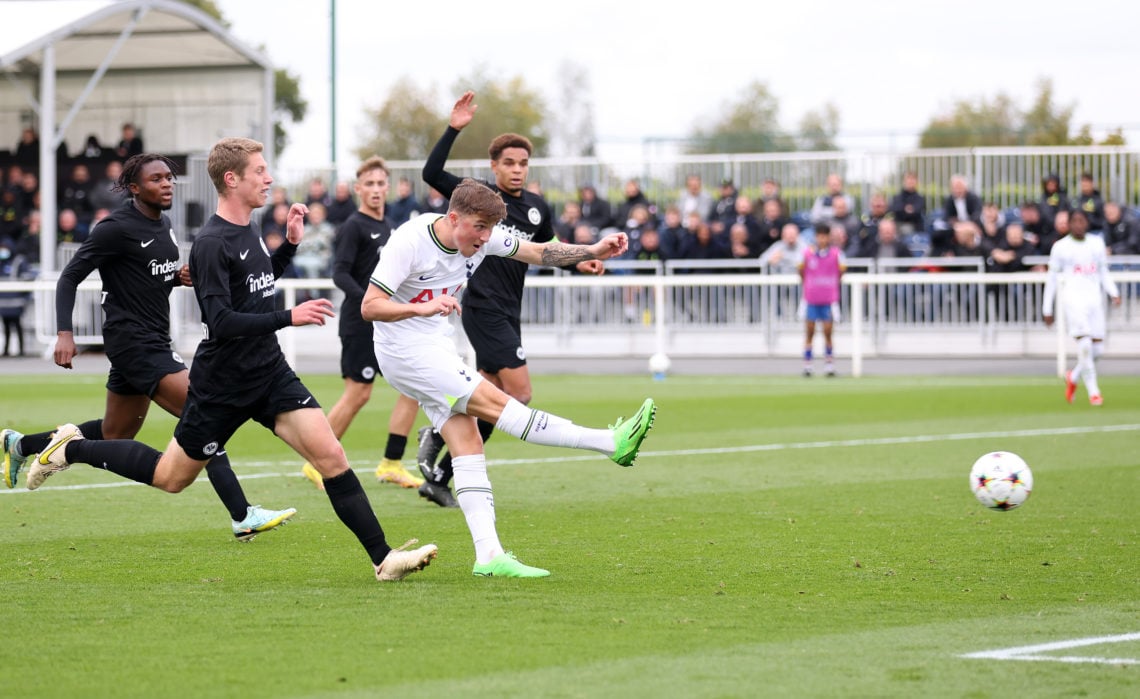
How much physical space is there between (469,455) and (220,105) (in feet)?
93.6

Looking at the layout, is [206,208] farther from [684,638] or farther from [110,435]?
[684,638]

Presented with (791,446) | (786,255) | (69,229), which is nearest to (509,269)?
(791,446)

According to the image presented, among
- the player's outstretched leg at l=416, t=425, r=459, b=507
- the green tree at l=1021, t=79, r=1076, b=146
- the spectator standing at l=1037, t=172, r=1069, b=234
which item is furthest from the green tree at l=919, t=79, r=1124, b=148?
the player's outstretched leg at l=416, t=425, r=459, b=507

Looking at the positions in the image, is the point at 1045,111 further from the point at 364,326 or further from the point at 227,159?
the point at 227,159

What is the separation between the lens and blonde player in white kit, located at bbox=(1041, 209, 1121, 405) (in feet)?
56.7

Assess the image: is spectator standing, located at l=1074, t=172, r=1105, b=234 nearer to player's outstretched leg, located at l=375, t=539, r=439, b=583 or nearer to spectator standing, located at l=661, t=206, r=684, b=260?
spectator standing, located at l=661, t=206, r=684, b=260

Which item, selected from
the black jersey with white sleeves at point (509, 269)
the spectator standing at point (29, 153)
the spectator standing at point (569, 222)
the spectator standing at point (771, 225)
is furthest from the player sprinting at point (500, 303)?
the spectator standing at point (29, 153)

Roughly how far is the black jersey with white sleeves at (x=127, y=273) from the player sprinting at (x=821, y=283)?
15236mm

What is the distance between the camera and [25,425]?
49.3 ft

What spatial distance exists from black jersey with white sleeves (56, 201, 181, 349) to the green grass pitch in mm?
1176

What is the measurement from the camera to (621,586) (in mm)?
6742

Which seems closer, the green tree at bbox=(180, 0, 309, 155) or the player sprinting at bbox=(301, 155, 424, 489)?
the player sprinting at bbox=(301, 155, 424, 489)

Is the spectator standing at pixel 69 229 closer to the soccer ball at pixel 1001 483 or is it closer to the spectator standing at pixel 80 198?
the spectator standing at pixel 80 198

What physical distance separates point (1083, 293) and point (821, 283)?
566cm
